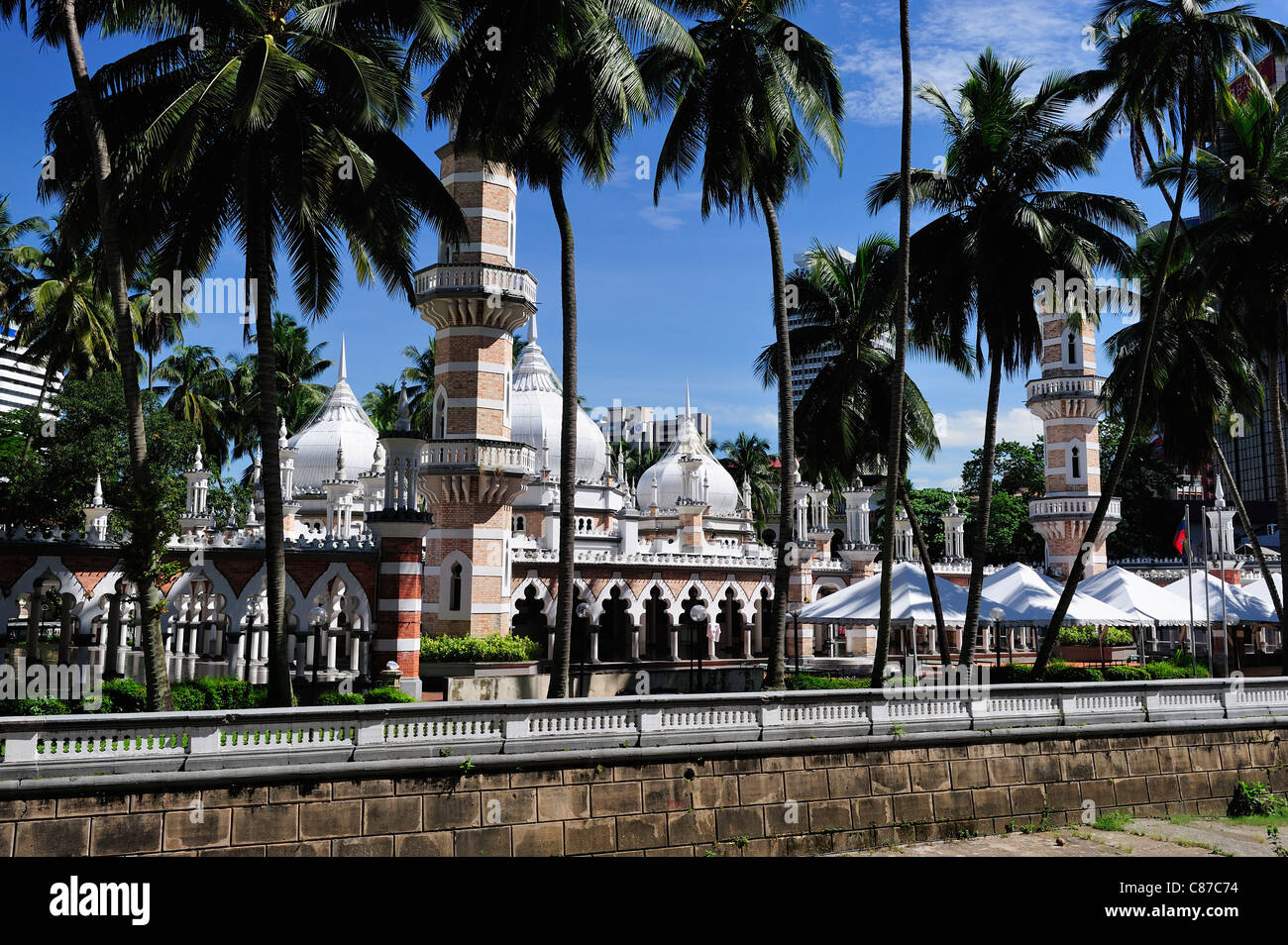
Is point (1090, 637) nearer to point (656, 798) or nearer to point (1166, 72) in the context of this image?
point (1166, 72)

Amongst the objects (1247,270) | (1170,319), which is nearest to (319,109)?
(1247,270)

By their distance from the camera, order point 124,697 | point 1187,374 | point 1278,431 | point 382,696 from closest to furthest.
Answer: point 124,697
point 382,696
point 1278,431
point 1187,374

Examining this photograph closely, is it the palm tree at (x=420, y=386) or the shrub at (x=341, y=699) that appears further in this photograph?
the palm tree at (x=420, y=386)

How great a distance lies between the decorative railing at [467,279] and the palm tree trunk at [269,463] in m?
11.2

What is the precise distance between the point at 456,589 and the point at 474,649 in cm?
218

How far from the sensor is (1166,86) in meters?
23.3

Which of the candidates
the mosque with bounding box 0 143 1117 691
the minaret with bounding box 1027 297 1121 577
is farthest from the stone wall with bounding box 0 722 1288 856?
the minaret with bounding box 1027 297 1121 577

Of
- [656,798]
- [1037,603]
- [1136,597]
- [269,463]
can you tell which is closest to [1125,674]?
[1037,603]

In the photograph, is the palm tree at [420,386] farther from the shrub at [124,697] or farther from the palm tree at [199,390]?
the shrub at [124,697]

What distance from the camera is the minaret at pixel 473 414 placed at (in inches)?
1143

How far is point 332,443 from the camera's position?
5128 cm

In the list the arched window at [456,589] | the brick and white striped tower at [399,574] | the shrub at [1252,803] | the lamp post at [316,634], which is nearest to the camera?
the shrub at [1252,803]

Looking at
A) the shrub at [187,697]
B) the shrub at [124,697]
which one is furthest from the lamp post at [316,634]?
the shrub at [124,697]
